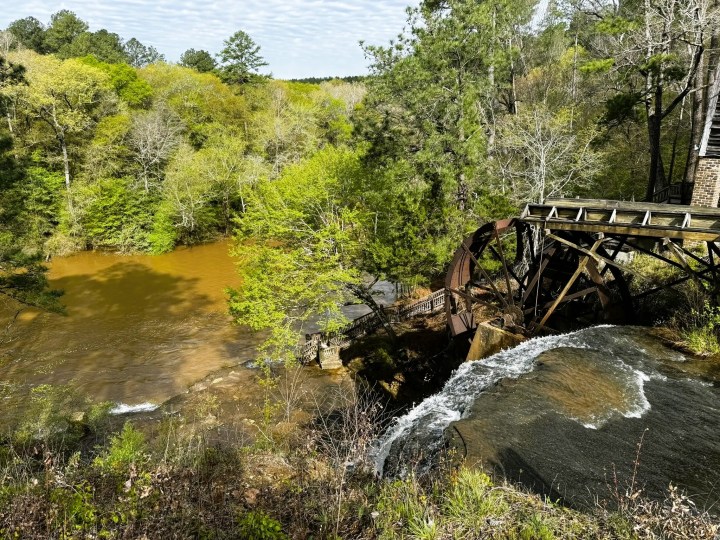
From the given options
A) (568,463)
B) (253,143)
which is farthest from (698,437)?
(253,143)

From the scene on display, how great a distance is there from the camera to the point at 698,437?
5988mm

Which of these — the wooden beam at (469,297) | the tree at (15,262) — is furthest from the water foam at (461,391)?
the tree at (15,262)

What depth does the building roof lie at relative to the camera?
14133 mm

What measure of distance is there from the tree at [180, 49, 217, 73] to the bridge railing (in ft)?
191

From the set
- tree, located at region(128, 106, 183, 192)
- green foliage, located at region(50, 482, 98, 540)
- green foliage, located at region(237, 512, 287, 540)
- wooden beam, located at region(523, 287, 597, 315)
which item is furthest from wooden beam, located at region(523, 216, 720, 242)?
tree, located at region(128, 106, 183, 192)

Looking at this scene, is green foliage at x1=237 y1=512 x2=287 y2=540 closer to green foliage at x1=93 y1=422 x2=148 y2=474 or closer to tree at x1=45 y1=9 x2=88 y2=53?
green foliage at x1=93 y1=422 x2=148 y2=474

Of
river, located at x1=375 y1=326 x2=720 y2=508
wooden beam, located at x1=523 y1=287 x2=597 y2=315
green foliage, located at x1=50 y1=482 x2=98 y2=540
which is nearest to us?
green foliage, located at x1=50 y1=482 x2=98 y2=540

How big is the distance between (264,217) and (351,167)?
3.91 metres

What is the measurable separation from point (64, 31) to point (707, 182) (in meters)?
65.8

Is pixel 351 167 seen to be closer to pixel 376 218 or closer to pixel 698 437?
pixel 376 218

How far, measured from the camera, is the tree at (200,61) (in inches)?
2499

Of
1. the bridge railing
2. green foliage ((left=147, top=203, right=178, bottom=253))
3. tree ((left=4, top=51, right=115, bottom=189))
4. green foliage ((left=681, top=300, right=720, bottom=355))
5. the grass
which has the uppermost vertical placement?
tree ((left=4, top=51, right=115, bottom=189))

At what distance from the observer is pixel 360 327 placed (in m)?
17.8

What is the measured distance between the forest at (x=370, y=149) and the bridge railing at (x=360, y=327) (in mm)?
1451
